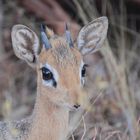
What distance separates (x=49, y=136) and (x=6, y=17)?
15.5 feet

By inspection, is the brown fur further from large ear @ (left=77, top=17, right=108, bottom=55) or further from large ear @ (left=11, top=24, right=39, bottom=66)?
large ear @ (left=77, top=17, right=108, bottom=55)

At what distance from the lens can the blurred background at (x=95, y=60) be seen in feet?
28.0

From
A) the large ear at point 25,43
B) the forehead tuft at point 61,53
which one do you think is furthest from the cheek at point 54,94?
the large ear at point 25,43

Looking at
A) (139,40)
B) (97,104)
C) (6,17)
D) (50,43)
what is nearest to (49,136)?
(50,43)

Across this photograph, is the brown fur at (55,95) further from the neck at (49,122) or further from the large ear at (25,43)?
the large ear at (25,43)

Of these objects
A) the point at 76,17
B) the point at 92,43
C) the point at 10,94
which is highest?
the point at 92,43

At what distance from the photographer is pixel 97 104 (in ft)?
30.2

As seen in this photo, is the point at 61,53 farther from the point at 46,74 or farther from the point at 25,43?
the point at 25,43

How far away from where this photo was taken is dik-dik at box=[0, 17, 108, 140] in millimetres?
5973

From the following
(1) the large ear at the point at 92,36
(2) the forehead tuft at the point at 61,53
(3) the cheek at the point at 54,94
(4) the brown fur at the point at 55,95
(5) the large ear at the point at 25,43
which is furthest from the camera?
(1) the large ear at the point at 92,36

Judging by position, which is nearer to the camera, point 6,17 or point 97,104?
point 97,104

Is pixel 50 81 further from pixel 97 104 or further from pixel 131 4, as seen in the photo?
pixel 131 4

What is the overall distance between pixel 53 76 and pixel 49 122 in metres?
0.52

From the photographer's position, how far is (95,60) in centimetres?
1012
